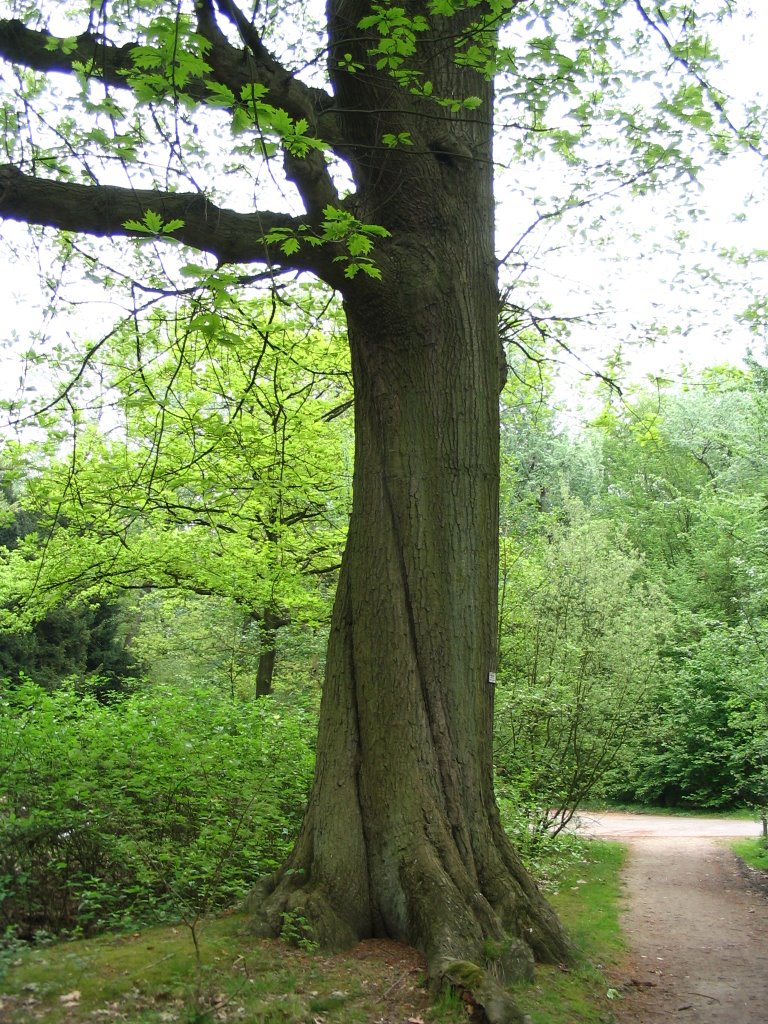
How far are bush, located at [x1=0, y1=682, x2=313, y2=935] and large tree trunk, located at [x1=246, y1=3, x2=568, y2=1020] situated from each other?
87 cm

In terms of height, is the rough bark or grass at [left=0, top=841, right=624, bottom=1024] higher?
the rough bark

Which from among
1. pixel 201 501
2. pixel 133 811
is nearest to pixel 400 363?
pixel 133 811

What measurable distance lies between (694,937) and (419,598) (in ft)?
17.3

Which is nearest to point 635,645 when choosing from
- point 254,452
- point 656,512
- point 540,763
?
point 540,763

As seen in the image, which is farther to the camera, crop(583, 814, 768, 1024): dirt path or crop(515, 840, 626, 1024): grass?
crop(583, 814, 768, 1024): dirt path

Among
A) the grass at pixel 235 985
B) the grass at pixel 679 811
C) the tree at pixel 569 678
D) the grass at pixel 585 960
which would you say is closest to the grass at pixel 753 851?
the grass at pixel 585 960

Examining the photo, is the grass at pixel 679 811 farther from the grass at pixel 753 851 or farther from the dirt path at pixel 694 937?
the dirt path at pixel 694 937

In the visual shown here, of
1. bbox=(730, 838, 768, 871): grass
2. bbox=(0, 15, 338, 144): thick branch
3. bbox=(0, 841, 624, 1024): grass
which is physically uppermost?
bbox=(0, 15, 338, 144): thick branch

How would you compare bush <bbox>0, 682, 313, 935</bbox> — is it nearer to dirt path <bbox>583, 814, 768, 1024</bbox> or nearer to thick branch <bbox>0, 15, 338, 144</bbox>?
dirt path <bbox>583, 814, 768, 1024</bbox>

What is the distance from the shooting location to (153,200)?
17.8ft

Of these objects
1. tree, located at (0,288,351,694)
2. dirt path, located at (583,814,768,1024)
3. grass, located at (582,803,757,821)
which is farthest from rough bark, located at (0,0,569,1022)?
grass, located at (582,803,757,821)

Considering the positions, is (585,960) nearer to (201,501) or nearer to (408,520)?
(408,520)

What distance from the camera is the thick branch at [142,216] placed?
5.16m

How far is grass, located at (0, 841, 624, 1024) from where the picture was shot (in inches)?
157
